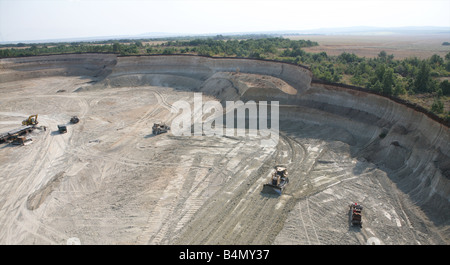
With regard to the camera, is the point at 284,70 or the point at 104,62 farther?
the point at 104,62

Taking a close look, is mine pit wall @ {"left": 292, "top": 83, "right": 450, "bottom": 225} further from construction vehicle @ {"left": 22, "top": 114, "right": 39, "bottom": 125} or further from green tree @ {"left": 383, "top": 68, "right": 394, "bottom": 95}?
construction vehicle @ {"left": 22, "top": 114, "right": 39, "bottom": 125}

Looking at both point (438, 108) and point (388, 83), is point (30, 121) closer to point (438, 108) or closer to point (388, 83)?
point (388, 83)

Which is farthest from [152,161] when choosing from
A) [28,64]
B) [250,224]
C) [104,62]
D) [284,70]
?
[28,64]

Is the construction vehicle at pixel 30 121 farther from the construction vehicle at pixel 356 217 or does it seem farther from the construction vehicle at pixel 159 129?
the construction vehicle at pixel 356 217

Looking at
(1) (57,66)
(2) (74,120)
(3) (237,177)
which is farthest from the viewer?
(1) (57,66)

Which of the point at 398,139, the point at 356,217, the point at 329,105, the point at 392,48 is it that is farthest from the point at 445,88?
the point at 392,48

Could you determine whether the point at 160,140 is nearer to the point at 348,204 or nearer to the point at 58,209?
the point at 58,209
